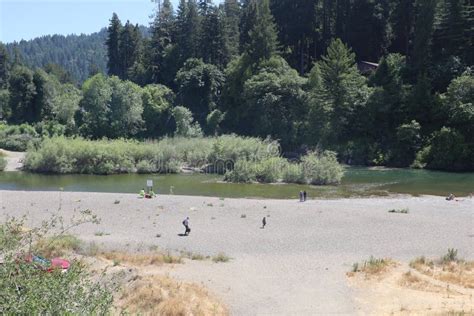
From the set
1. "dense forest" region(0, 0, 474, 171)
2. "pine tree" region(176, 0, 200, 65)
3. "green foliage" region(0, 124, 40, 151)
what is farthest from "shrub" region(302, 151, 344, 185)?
"pine tree" region(176, 0, 200, 65)

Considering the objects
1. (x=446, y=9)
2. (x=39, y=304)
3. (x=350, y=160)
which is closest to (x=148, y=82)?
(x=350, y=160)

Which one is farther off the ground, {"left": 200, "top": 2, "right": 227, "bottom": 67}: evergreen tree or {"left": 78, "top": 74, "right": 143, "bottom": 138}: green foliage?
{"left": 200, "top": 2, "right": 227, "bottom": 67}: evergreen tree

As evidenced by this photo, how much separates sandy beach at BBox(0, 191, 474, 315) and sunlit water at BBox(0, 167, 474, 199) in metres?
5.16

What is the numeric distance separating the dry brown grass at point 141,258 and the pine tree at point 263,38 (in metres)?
54.5

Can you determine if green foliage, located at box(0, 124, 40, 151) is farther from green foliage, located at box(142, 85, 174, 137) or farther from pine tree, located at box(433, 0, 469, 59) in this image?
pine tree, located at box(433, 0, 469, 59)

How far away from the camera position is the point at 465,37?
64.8 meters

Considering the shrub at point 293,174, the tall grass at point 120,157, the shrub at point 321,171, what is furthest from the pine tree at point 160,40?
the shrub at point 321,171

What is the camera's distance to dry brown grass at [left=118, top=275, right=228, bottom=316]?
1828cm

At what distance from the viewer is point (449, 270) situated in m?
22.9

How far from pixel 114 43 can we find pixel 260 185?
220ft

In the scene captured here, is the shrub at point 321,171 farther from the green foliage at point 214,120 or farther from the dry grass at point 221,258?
the dry grass at point 221,258

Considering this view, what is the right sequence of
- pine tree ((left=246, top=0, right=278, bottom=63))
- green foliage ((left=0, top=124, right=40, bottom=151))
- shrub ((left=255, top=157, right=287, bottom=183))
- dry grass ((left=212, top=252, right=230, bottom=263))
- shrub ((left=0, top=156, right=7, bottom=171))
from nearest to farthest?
dry grass ((left=212, top=252, right=230, bottom=263)) < shrub ((left=255, top=157, right=287, bottom=183)) < shrub ((left=0, top=156, right=7, bottom=171)) < pine tree ((left=246, top=0, right=278, bottom=63)) < green foliage ((left=0, top=124, right=40, bottom=151))

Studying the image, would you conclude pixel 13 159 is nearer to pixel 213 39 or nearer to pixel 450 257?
pixel 213 39

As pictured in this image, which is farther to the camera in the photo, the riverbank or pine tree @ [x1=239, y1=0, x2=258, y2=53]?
pine tree @ [x1=239, y1=0, x2=258, y2=53]
